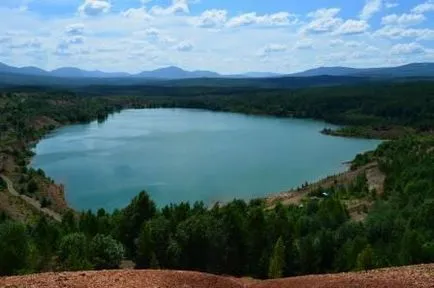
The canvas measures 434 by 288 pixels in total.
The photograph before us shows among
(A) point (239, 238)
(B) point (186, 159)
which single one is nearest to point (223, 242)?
(A) point (239, 238)

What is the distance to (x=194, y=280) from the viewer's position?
42.5 ft

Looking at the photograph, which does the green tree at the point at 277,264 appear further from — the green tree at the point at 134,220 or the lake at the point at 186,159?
the lake at the point at 186,159

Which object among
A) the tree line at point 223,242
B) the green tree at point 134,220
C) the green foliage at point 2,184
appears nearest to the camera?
the tree line at point 223,242

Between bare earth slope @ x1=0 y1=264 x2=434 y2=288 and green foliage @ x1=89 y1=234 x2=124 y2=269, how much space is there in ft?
37.2

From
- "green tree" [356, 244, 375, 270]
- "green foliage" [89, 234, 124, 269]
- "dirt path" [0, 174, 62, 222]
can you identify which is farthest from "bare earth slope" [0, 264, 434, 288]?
"dirt path" [0, 174, 62, 222]

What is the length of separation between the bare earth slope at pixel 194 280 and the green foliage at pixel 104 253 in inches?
446

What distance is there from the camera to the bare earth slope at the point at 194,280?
12102mm

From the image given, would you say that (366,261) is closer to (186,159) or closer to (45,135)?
(186,159)

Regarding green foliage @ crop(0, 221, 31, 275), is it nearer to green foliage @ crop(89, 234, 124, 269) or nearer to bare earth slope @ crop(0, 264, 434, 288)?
green foliage @ crop(89, 234, 124, 269)

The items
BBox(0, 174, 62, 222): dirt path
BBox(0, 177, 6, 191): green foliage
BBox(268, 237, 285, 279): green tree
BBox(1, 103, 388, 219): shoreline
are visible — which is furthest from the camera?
BBox(0, 177, 6, 191): green foliage

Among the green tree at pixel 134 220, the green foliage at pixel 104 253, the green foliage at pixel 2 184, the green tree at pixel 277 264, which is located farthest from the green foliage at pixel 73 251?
the green foliage at pixel 2 184

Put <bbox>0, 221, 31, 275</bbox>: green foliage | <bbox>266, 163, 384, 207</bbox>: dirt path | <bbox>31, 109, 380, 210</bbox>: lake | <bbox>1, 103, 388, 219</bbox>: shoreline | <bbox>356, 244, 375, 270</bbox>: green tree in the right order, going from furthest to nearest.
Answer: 1. <bbox>31, 109, 380, 210</bbox>: lake
2. <bbox>1, 103, 388, 219</bbox>: shoreline
3. <bbox>266, 163, 384, 207</bbox>: dirt path
4. <bbox>0, 221, 31, 275</bbox>: green foliage
5. <bbox>356, 244, 375, 270</bbox>: green tree

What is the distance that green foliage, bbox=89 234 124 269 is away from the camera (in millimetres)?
24422

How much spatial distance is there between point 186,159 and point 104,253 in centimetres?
5246
